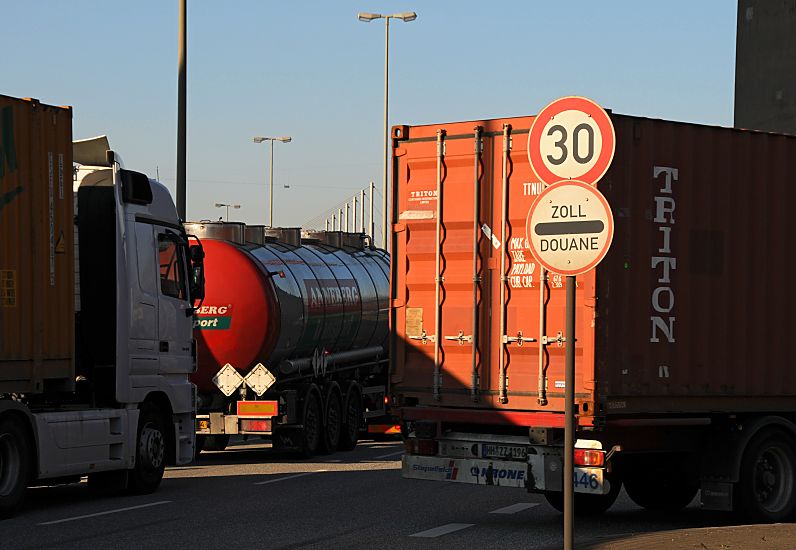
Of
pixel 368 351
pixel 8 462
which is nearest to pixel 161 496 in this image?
pixel 8 462

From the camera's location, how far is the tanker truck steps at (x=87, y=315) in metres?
14.7

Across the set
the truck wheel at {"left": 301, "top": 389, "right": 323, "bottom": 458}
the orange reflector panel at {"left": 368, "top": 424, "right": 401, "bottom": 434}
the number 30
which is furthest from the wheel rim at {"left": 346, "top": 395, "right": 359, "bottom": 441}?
the number 30

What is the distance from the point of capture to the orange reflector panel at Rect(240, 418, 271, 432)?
21984 mm

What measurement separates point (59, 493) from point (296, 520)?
4550 mm

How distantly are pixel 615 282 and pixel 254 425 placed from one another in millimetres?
10365

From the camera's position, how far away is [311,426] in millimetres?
23516

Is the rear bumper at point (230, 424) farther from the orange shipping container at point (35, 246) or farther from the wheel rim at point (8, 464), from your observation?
the wheel rim at point (8, 464)

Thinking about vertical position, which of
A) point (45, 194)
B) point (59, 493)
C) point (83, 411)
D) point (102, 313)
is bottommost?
point (59, 493)

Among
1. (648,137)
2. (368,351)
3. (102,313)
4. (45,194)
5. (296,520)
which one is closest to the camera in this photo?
(648,137)

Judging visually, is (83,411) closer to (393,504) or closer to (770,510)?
(393,504)

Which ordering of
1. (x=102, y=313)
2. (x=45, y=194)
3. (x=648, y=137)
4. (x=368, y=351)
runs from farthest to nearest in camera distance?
(x=368, y=351) < (x=102, y=313) < (x=45, y=194) < (x=648, y=137)

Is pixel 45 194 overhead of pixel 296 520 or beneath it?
overhead

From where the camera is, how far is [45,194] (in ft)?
50.2

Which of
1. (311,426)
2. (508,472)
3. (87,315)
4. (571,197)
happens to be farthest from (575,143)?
(311,426)
